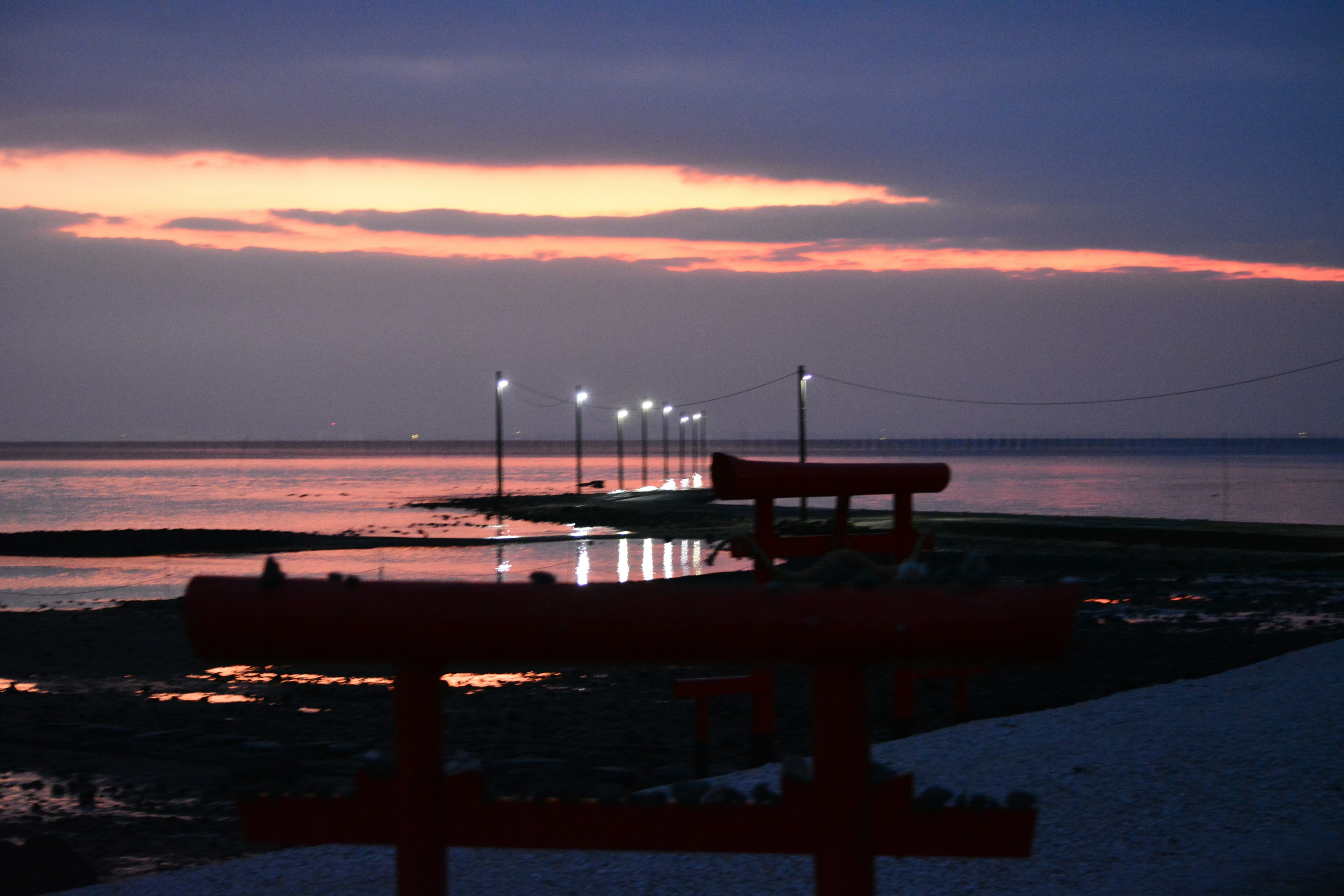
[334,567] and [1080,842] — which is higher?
[1080,842]

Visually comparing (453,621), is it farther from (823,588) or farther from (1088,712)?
(1088,712)

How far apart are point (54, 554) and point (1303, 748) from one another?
40607 millimetres

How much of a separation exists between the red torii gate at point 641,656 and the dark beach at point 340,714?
153 mm

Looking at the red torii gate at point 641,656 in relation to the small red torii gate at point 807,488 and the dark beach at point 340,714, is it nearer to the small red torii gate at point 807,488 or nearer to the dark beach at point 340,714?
the dark beach at point 340,714

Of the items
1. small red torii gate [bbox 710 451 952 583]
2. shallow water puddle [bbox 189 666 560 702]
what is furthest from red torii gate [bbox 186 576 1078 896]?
shallow water puddle [bbox 189 666 560 702]

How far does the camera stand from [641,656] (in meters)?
3.03

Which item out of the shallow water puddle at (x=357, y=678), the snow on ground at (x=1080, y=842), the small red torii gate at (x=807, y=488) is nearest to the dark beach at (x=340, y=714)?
the shallow water puddle at (x=357, y=678)

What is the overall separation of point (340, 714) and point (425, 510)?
51164 millimetres

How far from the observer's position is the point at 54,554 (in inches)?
1545

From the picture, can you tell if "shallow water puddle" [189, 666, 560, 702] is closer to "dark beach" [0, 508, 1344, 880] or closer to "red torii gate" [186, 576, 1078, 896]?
"dark beach" [0, 508, 1344, 880]

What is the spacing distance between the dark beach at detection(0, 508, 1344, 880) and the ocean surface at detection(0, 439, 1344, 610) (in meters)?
1.99

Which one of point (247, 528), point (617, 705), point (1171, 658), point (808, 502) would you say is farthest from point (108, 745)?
point (808, 502)

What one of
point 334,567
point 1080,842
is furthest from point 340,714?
point 334,567

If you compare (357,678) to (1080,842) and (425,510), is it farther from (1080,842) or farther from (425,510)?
(425,510)
